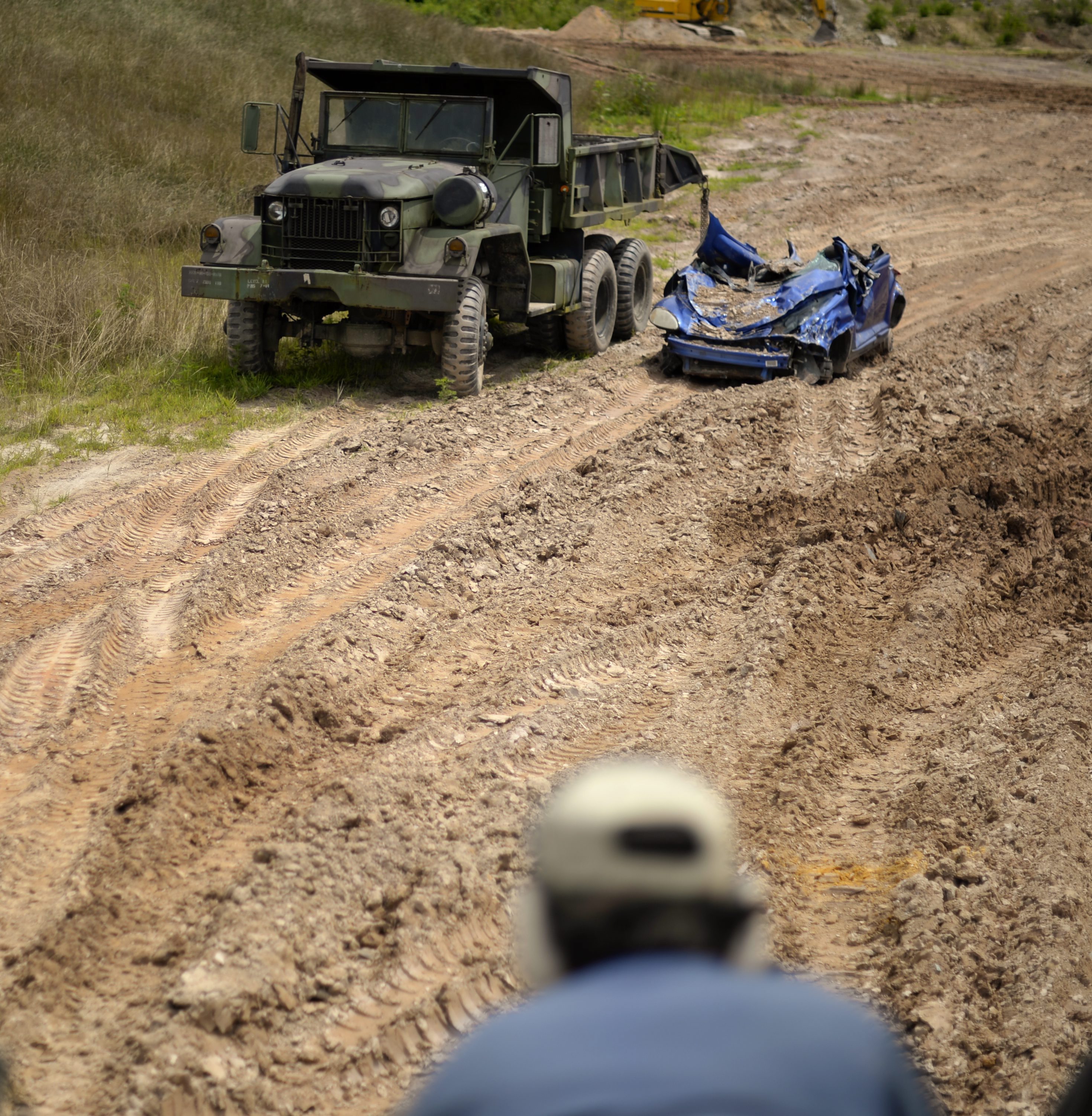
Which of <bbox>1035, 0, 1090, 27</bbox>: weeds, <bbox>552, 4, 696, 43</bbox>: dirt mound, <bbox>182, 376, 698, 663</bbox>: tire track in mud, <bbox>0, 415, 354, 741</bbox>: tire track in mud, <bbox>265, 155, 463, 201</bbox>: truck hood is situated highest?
<bbox>1035, 0, 1090, 27</bbox>: weeds

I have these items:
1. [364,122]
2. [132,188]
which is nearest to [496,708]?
[364,122]

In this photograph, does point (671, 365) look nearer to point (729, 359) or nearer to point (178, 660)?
point (729, 359)

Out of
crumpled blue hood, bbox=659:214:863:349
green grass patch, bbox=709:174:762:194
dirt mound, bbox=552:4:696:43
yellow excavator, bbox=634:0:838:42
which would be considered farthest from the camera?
yellow excavator, bbox=634:0:838:42

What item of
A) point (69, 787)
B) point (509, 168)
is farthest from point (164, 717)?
point (509, 168)

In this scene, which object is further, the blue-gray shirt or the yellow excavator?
the yellow excavator

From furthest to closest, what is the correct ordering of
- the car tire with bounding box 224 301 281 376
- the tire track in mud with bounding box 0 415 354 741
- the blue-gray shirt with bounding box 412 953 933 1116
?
the car tire with bounding box 224 301 281 376, the tire track in mud with bounding box 0 415 354 741, the blue-gray shirt with bounding box 412 953 933 1116

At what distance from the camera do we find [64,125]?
12680mm

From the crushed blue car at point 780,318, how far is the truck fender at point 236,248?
3118 mm

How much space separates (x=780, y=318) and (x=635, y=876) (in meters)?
8.55

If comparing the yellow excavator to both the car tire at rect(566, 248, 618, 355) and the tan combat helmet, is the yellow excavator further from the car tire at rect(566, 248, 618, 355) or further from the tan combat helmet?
the tan combat helmet

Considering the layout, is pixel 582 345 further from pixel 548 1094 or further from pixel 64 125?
pixel 548 1094

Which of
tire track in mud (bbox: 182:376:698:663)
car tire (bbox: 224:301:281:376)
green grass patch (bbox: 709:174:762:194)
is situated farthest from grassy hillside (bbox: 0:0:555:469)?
green grass patch (bbox: 709:174:762:194)

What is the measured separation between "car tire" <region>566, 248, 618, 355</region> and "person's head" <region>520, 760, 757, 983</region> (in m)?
9.21

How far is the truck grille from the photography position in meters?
8.59
